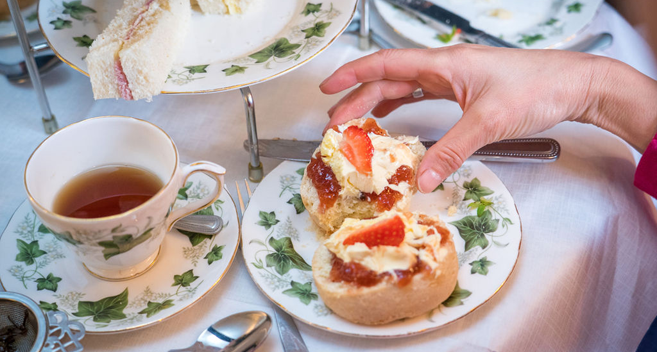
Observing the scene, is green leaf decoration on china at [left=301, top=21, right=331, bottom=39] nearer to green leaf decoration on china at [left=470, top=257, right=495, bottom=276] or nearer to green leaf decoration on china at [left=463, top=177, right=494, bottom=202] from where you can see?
green leaf decoration on china at [left=463, top=177, right=494, bottom=202]

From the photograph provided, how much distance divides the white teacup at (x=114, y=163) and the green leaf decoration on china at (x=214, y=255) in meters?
0.08

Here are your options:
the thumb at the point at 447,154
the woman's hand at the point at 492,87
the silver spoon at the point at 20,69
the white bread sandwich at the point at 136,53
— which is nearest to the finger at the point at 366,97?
the woman's hand at the point at 492,87

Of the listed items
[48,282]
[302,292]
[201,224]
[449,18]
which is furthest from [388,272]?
[449,18]

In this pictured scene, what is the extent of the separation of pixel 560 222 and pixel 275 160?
64 cm

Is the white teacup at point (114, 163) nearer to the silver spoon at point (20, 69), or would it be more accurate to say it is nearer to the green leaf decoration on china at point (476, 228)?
the green leaf decoration on china at point (476, 228)

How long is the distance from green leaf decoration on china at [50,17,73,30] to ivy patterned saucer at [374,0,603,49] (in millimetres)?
831

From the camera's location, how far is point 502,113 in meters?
1.08

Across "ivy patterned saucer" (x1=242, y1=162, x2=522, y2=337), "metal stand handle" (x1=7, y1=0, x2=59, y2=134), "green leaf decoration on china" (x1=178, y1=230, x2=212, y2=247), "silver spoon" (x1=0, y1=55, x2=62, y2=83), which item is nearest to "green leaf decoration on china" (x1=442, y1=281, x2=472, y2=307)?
"ivy patterned saucer" (x1=242, y1=162, x2=522, y2=337)

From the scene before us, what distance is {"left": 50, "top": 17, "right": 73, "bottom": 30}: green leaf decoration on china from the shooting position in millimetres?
1145

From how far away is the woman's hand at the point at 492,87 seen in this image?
1.04m

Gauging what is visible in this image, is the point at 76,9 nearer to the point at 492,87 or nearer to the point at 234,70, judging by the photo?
the point at 234,70

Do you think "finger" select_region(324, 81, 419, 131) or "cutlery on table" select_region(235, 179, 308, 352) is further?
"finger" select_region(324, 81, 419, 131)

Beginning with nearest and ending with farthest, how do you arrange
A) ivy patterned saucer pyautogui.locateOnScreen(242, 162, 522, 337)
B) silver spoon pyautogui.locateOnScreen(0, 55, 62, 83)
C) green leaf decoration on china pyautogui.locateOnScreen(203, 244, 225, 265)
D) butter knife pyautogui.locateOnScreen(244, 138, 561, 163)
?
ivy patterned saucer pyautogui.locateOnScreen(242, 162, 522, 337) < green leaf decoration on china pyautogui.locateOnScreen(203, 244, 225, 265) < butter knife pyautogui.locateOnScreen(244, 138, 561, 163) < silver spoon pyautogui.locateOnScreen(0, 55, 62, 83)

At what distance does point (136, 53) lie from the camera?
0.99 metres
